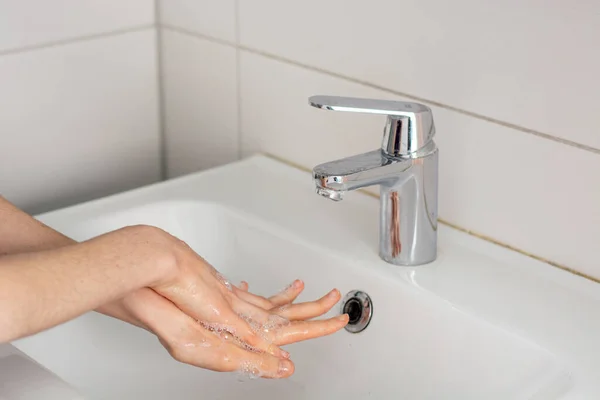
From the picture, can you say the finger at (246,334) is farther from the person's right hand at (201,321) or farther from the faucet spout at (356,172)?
the faucet spout at (356,172)

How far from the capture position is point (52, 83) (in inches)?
40.3

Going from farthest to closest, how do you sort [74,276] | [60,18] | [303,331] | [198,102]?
[198,102] → [60,18] → [303,331] → [74,276]

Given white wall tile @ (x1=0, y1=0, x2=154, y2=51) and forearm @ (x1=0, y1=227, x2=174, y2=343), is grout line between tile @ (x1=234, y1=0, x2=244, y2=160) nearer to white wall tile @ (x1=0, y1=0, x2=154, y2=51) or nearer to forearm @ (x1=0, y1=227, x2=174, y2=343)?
white wall tile @ (x1=0, y1=0, x2=154, y2=51)

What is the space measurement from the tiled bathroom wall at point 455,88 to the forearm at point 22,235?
0.36 meters

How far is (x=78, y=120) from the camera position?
106cm

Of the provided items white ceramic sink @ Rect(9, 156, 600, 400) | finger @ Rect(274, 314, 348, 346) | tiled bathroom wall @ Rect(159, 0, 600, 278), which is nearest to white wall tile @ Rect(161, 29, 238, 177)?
tiled bathroom wall @ Rect(159, 0, 600, 278)

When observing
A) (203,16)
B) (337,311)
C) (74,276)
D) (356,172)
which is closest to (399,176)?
(356,172)

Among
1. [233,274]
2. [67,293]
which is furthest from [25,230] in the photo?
[233,274]

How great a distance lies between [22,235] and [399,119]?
328mm

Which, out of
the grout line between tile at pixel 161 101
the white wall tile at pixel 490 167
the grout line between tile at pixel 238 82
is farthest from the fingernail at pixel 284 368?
the grout line between tile at pixel 161 101

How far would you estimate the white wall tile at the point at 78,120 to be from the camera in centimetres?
100

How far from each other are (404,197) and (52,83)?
48 centimetres

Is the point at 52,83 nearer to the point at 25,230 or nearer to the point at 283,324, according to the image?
the point at 25,230

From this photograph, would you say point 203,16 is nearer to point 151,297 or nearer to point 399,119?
point 399,119
